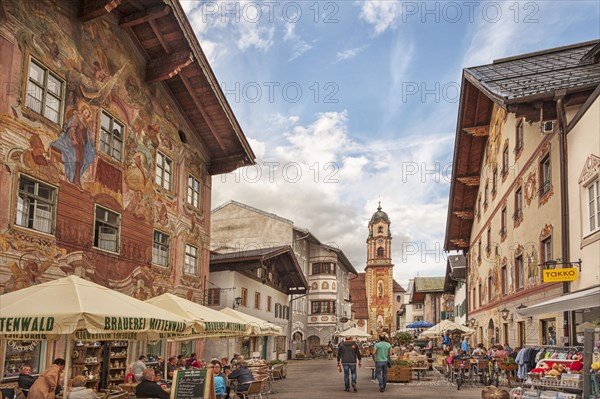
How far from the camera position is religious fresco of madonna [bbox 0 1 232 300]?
1338cm

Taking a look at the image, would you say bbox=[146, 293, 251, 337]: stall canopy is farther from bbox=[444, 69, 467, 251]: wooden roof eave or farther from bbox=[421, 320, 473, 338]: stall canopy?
bbox=[421, 320, 473, 338]: stall canopy

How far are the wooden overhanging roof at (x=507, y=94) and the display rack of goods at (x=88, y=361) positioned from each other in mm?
13271

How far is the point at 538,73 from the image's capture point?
69.2 ft

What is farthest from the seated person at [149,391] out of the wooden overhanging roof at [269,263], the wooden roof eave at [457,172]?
the wooden overhanging roof at [269,263]

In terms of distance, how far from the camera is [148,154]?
19.6 m

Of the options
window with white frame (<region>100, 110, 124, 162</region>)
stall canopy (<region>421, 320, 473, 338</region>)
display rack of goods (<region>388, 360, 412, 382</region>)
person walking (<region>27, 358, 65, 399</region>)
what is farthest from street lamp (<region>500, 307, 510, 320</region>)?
person walking (<region>27, 358, 65, 399</region>)

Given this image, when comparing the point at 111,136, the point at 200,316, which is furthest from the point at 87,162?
the point at 200,316

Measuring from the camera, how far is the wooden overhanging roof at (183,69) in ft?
59.5

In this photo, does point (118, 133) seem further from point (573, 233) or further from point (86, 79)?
point (573, 233)

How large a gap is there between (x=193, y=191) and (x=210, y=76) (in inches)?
184

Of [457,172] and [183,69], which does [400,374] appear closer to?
[183,69]

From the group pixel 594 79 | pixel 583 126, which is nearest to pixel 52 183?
pixel 583 126

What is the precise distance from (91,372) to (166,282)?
193 inches

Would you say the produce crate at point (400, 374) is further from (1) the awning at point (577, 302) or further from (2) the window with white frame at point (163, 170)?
(2) the window with white frame at point (163, 170)
